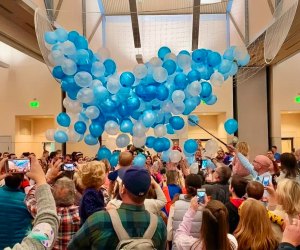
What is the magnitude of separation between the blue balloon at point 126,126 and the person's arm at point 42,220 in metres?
4.03

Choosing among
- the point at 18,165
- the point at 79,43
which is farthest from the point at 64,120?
the point at 18,165

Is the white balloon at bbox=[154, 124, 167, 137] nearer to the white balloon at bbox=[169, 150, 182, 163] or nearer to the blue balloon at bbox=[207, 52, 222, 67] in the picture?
the white balloon at bbox=[169, 150, 182, 163]

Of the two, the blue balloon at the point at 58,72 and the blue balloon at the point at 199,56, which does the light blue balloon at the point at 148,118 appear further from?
the blue balloon at the point at 58,72

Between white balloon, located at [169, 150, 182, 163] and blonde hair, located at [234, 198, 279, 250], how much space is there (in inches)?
134

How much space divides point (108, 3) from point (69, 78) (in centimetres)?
627

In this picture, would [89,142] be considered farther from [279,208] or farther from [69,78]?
[279,208]

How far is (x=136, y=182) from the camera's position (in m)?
2.26

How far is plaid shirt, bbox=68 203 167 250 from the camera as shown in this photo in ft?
7.11

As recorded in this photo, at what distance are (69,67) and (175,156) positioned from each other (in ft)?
6.40

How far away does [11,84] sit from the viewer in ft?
48.9

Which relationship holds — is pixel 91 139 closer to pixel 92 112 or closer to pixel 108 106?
pixel 92 112

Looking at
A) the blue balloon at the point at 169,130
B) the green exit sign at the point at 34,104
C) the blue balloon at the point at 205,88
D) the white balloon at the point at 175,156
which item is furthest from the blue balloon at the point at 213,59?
the green exit sign at the point at 34,104

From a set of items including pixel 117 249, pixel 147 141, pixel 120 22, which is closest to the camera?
pixel 117 249

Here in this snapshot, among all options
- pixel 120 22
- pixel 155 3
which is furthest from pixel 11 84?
pixel 155 3
